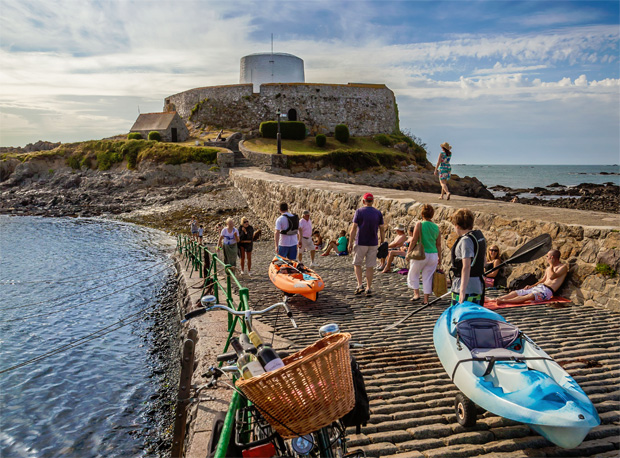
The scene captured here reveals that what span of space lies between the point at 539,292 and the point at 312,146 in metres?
34.5

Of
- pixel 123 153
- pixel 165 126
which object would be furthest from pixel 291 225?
pixel 165 126

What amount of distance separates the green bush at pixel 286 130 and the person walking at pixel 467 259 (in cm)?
Result: 3807

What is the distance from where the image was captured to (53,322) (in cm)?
1241

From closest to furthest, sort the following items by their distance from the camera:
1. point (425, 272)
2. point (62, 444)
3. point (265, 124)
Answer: point (62, 444) < point (425, 272) < point (265, 124)

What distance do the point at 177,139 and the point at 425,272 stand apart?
4173 cm

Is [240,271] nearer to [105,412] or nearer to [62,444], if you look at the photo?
[105,412]

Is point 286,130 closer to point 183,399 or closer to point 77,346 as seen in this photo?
point 77,346

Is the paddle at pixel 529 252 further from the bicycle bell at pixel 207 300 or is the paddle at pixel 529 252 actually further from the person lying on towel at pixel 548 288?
the bicycle bell at pixel 207 300

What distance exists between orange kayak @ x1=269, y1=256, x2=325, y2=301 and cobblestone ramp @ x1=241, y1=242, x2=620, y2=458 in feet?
1.06

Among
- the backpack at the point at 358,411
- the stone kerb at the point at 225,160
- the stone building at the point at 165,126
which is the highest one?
the stone building at the point at 165,126

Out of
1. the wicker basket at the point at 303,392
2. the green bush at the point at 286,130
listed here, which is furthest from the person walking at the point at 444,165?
the green bush at the point at 286,130

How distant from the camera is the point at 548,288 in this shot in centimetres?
819

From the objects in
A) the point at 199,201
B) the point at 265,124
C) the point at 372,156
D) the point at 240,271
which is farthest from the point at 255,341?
the point at 265,124

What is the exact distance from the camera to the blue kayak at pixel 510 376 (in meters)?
3.45
